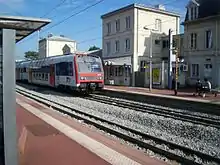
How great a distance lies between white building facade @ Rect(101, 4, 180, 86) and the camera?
4169 centimetres

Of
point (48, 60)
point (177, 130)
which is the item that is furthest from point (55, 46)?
point (177, 130)

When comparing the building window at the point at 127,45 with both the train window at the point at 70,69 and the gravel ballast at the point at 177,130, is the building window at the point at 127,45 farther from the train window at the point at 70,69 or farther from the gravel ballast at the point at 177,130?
the gravel ballast at the point at 177,130

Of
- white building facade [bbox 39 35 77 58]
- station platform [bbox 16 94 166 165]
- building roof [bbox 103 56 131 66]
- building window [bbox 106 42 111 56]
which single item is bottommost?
station platform [bbox 16 94 166 165]

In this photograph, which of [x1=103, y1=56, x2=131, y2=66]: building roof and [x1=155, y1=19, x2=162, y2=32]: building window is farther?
[x1=155, y1=19, x2=162, y2=32]: building window

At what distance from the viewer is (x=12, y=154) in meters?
4.46

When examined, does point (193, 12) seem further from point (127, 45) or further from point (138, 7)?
point (127, 45)

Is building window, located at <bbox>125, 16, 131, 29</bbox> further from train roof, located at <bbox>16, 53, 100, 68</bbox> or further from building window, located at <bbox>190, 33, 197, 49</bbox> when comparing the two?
train roof, located at <bbox>16, 53, 100, 68</bbox>

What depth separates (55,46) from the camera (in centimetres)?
8188

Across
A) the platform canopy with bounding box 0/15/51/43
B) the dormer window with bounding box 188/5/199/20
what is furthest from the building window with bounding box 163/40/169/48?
the platform canopy with bounding box 0/15/51/43

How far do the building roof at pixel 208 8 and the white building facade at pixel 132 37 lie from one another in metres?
7.13

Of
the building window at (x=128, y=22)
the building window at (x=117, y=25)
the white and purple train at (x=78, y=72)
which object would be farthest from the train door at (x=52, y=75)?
the building window at (x=117, y=25)

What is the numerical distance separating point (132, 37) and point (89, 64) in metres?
19.2

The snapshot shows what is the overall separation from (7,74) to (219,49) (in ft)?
101

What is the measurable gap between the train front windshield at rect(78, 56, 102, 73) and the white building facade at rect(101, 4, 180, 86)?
15249 mm
